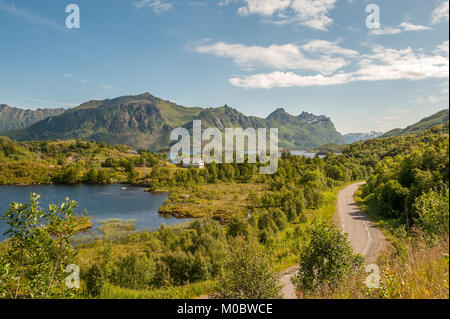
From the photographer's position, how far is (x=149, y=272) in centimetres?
2208

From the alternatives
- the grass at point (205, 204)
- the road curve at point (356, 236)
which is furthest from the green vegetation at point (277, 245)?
the road curve at point (356, 236)

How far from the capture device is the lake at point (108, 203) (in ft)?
174

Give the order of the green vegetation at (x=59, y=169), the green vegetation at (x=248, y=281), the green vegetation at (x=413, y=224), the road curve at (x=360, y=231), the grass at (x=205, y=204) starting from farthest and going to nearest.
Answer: the green vegetation at (x=59, y=169) < the grass at (x=205, y=204) < the road curve at (x=360, y=231) < the green vegetation at (x=248, y=281) < the green vegetation at (x=413, y=224)

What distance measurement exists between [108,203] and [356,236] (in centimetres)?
5789

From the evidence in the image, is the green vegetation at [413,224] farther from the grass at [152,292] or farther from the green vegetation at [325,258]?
the grass at [152,292]

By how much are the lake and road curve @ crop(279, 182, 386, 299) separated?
2971cm

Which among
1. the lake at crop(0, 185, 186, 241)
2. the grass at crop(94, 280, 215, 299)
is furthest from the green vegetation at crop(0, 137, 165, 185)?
the grass at crop(94, 280, 215, 299)

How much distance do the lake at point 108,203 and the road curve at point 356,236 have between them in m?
29.7

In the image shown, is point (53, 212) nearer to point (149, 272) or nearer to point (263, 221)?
point (149, 272)

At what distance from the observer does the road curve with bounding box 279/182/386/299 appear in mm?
22092

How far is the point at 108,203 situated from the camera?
68000 mm

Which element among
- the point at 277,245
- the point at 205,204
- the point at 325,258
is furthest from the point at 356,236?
the point at 205,204

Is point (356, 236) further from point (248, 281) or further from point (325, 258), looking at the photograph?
point (248, 281)
